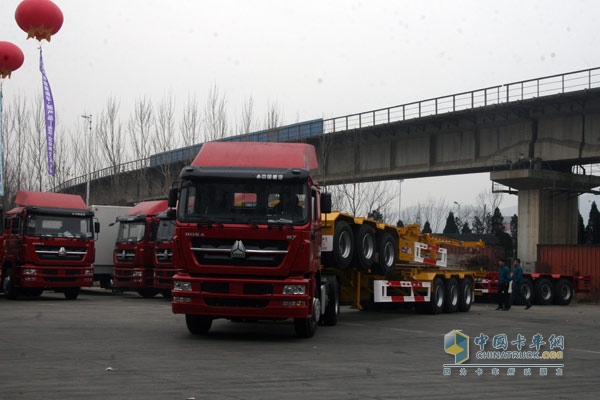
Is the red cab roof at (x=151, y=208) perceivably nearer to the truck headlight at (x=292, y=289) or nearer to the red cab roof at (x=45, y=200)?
the red cab roof at (x=45, y=200)

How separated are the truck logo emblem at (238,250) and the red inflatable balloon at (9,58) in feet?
29.8

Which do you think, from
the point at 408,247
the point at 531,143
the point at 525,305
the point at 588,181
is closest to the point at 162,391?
the point at 408,247

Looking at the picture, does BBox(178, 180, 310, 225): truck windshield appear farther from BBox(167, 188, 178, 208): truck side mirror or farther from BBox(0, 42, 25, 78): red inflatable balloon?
BBox(0, 42, 25, 78): red inflatable balloon

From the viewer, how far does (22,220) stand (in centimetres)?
2334

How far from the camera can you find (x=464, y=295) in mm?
23609

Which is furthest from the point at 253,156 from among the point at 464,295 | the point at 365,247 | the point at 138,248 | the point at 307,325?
the point at 138,248

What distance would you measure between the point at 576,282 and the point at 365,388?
79.8 feet

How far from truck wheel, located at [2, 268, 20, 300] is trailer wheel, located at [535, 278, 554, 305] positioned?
60.1 ft

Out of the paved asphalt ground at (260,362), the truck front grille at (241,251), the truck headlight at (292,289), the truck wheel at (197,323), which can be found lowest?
the paved asphalt ground at (260,362)

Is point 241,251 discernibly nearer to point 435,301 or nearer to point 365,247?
point 365,247

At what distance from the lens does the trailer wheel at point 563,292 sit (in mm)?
30250

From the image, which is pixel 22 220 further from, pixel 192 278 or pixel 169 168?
pixel 169 168

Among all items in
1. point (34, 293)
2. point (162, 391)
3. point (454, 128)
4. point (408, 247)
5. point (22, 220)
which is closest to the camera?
point (162, 391)

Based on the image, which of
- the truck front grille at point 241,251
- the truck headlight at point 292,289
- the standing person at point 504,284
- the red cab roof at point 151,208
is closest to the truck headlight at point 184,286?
the truck front grille at point 241,251
